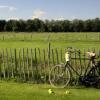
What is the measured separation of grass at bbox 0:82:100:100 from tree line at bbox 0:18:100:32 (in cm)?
9194

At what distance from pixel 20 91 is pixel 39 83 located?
4.76 ft

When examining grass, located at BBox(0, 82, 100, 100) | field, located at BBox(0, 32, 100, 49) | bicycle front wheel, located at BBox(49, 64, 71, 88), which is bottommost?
field, located at BBox(0, 32, 100, 49)

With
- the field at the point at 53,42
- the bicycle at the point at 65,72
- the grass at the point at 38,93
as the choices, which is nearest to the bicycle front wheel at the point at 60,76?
the bicycle at the point at 65,72

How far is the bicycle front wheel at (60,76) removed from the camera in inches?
414

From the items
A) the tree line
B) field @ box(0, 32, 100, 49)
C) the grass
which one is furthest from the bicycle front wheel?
the tree line

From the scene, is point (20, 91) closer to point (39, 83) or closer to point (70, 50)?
point (39, 83)

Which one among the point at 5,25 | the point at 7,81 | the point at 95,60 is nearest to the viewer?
the point at 95,60

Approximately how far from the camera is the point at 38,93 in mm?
9875

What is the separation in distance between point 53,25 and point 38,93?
9425 centimetres

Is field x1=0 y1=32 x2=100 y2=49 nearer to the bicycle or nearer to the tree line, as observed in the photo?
the bicycle

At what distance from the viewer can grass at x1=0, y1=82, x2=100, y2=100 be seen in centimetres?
930

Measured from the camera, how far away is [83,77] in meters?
10.7

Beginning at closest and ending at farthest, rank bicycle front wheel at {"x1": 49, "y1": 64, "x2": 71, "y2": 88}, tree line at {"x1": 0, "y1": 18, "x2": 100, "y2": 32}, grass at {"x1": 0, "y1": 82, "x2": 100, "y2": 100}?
1. grass at {"x1": 0, "y1": 82, "x2": 100, "y2": 100}
2. bicycle front wheel at {"x1": 49, "y1": 64, "x2": 71, "y2": 88}
3. tree line at {"x1": 0, "y1": 18, "x2": 100, "y2": 32}

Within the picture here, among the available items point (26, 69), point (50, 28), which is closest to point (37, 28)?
point (50, 28)
